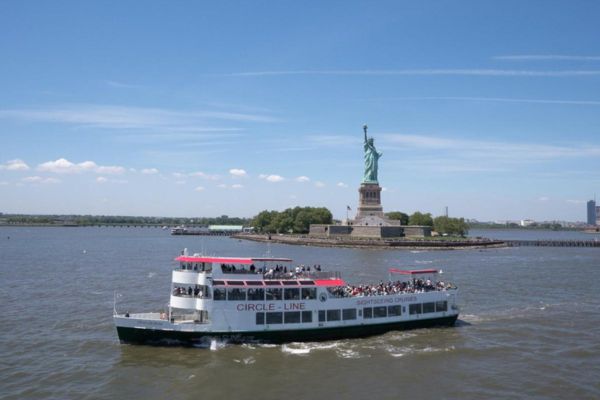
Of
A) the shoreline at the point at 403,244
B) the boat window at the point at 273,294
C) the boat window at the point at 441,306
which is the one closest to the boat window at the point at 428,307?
the boat window at the point at 441,306

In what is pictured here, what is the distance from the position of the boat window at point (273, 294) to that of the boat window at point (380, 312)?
5.65 m

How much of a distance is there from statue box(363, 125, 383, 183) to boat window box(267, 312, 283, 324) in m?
88.9

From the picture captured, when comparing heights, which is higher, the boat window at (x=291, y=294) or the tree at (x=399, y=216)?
the tree at (x=399, y=216)

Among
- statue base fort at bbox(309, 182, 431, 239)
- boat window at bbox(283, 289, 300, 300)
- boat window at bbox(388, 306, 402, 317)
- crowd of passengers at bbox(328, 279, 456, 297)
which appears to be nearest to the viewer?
boat window at bbox(283, 289, 300, 300)

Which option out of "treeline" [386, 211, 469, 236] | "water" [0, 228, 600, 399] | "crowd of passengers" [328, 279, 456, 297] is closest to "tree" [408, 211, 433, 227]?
"treeline" [386, 211, 469, 236]

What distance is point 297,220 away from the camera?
138m

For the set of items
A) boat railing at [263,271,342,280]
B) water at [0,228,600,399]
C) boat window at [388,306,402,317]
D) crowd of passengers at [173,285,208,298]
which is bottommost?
water at [0,228,600,399]

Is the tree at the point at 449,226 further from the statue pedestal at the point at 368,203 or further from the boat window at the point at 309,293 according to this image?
the boat window at the point at 309,293

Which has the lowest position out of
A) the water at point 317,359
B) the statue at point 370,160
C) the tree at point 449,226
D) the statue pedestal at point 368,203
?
the water at point 317,359

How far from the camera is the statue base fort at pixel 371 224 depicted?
109 meters

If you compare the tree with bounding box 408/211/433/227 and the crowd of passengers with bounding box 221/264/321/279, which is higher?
the tree with bounding box 408/211/433/227

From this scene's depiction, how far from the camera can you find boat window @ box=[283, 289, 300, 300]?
27.4 meters

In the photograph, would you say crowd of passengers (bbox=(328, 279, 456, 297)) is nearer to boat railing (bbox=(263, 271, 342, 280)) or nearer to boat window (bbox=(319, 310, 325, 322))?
boat railing (bbox=(263, 271, 342, 280))

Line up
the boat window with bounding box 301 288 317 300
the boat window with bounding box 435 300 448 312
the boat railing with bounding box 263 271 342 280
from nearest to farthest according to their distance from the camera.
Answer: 1. the boat window with bounding box 301 288 317 300
2. the boat railing with bounding box 263 271 342 280
3. the boat window with bounding box 435 300 448 312
